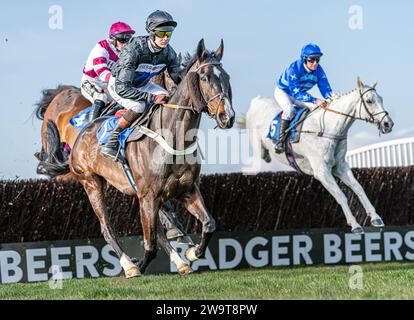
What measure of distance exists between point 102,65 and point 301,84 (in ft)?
9.76

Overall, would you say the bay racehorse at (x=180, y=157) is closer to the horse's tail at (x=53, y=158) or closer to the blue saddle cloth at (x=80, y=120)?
the horse's tail at (x=53, y=158)

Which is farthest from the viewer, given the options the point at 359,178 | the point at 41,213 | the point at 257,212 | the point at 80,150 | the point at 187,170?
the point at 359,178

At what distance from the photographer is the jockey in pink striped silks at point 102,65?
359 inches

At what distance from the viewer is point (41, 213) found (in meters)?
9.76

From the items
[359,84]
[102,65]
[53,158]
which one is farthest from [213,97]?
[359,84]

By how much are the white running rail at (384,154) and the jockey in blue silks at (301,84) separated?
2.66 meters

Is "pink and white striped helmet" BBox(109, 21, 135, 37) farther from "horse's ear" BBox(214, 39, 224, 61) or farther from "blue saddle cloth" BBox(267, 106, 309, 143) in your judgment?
"blue saddle cloth" BBox(267, 106, 309, 143)

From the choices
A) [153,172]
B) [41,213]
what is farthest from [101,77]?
[153,172]

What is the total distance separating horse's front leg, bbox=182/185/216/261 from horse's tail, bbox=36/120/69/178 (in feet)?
8.67

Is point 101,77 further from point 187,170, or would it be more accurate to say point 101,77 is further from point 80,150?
point 187,170

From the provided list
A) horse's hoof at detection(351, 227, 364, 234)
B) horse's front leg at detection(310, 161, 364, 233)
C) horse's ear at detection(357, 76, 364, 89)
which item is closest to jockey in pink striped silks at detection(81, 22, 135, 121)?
horse's front leg at detection(310, 161, 364, 233)

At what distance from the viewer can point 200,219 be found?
6.91 m
